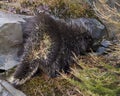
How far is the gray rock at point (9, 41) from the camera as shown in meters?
3.00

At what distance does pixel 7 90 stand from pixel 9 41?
1.54ft

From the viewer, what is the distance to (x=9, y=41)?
3035 mm

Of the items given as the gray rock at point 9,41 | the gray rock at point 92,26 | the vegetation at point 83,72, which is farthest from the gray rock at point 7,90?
the gray rock at point 92,26

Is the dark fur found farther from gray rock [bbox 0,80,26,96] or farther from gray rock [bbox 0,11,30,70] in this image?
gray rock [bbox 0,11,30,70]

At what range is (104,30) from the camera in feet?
10.4

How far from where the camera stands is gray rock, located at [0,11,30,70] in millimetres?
3000

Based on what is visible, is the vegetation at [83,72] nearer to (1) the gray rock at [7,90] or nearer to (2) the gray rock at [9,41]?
(1) the gray rock at [7,90]

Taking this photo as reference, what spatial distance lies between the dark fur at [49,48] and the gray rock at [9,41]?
176 millimetres

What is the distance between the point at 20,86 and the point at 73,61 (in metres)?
0.46

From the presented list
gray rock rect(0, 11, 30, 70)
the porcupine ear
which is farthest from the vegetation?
gray rock rect(0, 11, 30, 70)

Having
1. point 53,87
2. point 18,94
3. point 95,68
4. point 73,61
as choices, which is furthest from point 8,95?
point 95,68

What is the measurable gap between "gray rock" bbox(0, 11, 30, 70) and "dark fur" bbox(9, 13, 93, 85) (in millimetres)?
176

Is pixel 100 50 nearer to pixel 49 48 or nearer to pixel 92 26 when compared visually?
pixel 92 26

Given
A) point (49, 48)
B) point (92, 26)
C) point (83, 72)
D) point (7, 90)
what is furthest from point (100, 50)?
point (7, 90)
